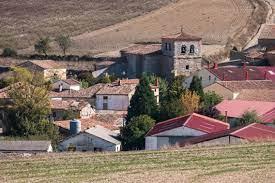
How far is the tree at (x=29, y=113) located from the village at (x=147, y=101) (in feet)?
0.16

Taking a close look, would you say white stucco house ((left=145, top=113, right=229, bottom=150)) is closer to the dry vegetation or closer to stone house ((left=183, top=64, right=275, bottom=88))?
stone house ((left=183, top=64, right=275, bottom=88))

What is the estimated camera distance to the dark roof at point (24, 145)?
34.6 metres

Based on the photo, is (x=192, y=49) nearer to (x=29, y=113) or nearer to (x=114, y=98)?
(x=114, y=98)

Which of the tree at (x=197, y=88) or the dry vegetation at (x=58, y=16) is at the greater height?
the dry vegetation at (x=58, y=16)

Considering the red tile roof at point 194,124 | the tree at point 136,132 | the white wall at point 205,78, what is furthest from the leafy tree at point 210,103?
the white wall at point 205,78

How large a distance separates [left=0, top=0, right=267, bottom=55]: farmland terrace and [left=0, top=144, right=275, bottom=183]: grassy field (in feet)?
147

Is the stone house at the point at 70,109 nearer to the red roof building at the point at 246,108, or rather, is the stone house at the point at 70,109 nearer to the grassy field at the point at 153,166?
the red roof building at the point at 246,108

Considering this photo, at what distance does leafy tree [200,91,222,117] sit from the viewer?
4162 cm

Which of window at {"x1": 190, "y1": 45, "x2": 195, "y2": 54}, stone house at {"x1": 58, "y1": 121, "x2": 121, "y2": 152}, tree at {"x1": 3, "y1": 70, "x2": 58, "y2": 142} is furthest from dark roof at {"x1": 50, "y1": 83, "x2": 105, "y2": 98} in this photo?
stone house at {"x1": 58, "y1": 121, "x2": 121, "y2": 152}

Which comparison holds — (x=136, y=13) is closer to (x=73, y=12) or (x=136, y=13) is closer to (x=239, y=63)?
(x=73, y=12)

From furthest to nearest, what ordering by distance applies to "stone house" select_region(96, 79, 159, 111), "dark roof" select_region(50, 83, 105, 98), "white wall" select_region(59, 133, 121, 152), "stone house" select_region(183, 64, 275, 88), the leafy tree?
"stone house" select_region(183, 64, 275, 88) < "dark roof" select_region(50, 83, 105, 98) < "stone house" select_region(96, 79, 159, 111) < the leafy tree < "white wall" select_region(59, 133, 121, 152)

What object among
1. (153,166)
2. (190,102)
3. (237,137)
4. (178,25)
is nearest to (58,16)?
(178,25)

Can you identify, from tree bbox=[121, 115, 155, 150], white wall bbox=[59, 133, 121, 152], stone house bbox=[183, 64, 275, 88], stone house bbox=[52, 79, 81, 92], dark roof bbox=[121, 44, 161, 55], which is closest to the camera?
→ tree bbox=[121, 115, 155, 150]

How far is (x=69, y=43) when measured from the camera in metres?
70.5
